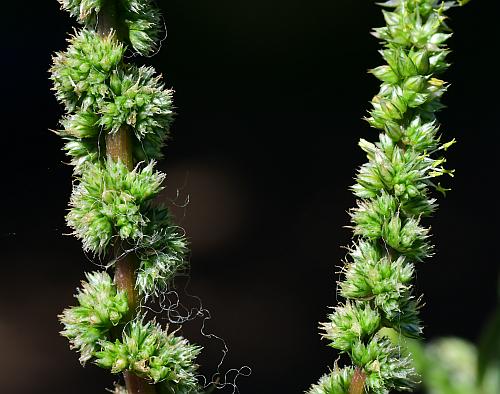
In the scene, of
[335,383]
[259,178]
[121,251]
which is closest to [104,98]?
[121,251]

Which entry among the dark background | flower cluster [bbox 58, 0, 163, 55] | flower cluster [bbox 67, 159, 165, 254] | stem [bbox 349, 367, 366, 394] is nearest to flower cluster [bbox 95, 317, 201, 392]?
flower cluster [bbox 67, 159, 165, 254]

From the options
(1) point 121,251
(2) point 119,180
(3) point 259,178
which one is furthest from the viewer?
(3) point 259,178

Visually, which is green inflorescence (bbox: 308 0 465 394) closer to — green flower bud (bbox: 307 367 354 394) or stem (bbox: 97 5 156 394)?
green flower bud (bbox: 307 367 354 394)

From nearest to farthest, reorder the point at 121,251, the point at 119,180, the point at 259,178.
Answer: the point at 119,180 < the point at 121,251 < the point at 259,178

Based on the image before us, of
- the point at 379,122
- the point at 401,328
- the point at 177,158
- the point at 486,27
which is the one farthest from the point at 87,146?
the point at 486,27

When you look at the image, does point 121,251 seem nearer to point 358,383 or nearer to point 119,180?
point 119,180

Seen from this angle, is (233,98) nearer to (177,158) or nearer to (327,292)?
(177,158)

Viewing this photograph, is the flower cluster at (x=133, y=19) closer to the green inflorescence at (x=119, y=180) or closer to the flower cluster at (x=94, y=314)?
the green inflorescence at (x=119, y=180)
